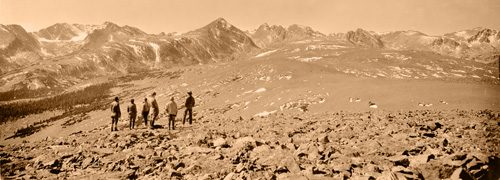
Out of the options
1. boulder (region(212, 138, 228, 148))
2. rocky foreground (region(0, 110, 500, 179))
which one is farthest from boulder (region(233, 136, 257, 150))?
boulder (region(212, 138, 228, 148))

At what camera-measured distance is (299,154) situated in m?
14.5

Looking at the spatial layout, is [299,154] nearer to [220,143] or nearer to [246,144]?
[246,144]

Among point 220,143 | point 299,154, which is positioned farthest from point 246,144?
point 299,154

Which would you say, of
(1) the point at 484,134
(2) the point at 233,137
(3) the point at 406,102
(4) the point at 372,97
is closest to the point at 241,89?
(4) the point at 372,97

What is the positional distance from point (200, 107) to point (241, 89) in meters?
6.84

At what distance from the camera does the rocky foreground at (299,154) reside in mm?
12453

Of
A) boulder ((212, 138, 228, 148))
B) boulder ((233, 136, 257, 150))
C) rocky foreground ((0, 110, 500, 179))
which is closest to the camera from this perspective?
rocky foreground ((0, 110, 500, 179))

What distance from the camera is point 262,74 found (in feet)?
194

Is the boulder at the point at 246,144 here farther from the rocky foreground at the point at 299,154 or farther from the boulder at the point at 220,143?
the boulder at the point at 220,143

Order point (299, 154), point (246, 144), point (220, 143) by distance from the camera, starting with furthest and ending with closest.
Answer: point (220, 143), point (246, 144), point (299, 154)

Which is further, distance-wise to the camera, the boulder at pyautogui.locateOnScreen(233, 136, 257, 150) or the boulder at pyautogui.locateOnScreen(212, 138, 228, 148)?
the boulder at pyautogui.locateOnScreen(212, 138, 228, 148)

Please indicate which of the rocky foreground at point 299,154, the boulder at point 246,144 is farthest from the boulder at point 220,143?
the boulder at point 246,144

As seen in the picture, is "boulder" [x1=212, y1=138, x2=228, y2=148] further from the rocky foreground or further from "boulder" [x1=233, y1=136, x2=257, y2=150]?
"boulder" [x1=233, y1=136, x2=257, y2=150]

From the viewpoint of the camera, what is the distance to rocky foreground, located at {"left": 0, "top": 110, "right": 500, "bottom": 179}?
12453mm
